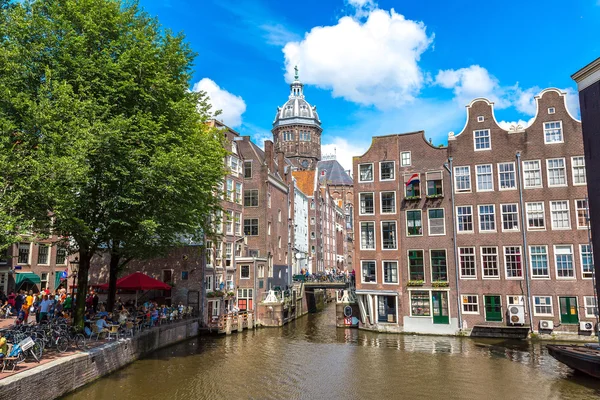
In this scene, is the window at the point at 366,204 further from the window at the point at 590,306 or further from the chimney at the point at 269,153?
the window at the point at 590,306

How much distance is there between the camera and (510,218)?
34219 millimetres

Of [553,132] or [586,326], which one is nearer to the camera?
[586,326]

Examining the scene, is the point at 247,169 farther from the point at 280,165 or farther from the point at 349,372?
the point at 349,372

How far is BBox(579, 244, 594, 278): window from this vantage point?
104 feet

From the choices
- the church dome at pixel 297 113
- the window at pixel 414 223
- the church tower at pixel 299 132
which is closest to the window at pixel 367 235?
the window at pixel 414 223

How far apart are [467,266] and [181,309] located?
21.7 meters

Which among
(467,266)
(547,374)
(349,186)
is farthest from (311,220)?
(547,374)

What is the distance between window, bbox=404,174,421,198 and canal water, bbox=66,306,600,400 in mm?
11042

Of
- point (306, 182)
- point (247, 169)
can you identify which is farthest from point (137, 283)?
point (306, 182)

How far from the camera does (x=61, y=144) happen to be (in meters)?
18.1

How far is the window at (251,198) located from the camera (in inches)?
1873

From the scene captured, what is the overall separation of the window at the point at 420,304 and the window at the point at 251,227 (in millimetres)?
18224

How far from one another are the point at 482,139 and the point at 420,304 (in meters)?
13.6

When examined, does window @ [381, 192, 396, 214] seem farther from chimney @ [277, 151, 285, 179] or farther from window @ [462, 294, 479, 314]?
chimney @ [277, 151, 285, 179]
